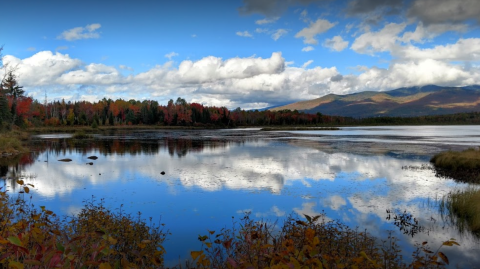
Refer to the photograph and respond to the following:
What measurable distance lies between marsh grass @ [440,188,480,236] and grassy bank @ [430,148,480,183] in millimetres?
9542

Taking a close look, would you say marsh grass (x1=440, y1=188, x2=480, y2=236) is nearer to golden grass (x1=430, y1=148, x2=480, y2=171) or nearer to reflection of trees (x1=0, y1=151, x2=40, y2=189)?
golden grass (x1=430, y1=148, x2=480, y2=171)

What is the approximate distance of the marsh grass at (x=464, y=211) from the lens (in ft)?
48.8

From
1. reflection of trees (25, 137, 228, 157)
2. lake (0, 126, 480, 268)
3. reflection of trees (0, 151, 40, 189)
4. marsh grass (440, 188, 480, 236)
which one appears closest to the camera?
lake (0, 126, 480, 268)

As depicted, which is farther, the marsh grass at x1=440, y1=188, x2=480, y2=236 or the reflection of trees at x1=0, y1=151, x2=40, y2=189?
the reflection of trees at x1=0, y1=151, x2=40, y2=189

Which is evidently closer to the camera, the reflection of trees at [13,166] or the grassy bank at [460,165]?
the reflection of trees at [13,166]

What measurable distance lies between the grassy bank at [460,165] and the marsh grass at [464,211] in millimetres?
9542

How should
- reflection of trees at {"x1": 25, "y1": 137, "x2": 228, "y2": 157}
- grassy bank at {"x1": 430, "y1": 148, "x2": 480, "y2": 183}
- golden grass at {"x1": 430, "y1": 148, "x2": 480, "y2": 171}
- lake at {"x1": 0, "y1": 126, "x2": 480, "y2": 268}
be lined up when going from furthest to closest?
reflection of trees at {"x1": 25, "y1": 137, "x2": 228, "y2": 157}, golden grass at {"x1": 430, "y1": 148, "x2": 480, "y2": 171}, grassy bank at {"x1": 430, "y1": 148, "x2": 480, "y2": 183}, lake at {"x1": 0, "y1": 126, "x2": 480, "y2": 268}

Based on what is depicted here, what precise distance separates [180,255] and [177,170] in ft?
64.3

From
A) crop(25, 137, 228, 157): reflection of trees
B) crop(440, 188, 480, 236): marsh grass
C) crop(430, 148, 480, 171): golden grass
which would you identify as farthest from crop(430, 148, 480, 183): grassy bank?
crop(25, 137, 228, 157): reflection of trees

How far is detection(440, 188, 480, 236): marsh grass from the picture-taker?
48.8ft

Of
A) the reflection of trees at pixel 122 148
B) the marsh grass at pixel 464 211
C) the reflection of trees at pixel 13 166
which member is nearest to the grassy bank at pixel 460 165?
the marsh grass at pixel 464 211

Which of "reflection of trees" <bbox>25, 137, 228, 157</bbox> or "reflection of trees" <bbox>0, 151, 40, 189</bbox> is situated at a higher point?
"reflection of trees" <bbox>25, 137, 228, 157</bbox>

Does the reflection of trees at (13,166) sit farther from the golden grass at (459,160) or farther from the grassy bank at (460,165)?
the golden grass at (459,160)

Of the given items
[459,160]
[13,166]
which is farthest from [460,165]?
[13,166]
